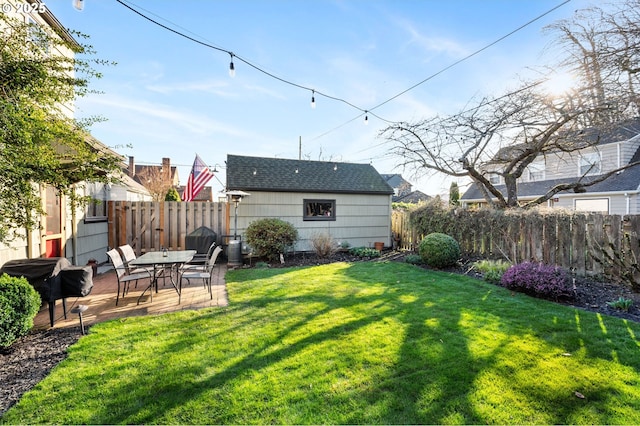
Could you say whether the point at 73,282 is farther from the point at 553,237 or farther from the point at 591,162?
the point at 591,162

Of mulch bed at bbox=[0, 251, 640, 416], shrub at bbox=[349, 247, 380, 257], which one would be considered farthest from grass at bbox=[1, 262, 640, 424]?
shrub at bbox=[349, 247, 380, 257]

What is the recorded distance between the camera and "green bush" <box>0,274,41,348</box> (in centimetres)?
321

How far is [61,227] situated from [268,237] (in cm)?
499

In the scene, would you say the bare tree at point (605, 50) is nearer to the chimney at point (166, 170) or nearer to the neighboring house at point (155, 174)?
the neighboring house at point (155, 174)

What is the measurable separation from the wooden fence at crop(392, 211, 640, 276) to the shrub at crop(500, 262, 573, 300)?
115 cm

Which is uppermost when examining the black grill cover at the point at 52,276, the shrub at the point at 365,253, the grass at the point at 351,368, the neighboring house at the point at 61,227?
the neighboring house at the point at 61,227

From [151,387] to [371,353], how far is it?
2.16m

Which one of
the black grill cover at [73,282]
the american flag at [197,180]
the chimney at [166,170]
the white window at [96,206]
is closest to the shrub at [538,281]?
the black grill cover at [73,282]

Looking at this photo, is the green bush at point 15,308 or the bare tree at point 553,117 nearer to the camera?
the green bush at point 15,308

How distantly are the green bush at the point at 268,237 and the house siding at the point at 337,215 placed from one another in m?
1.13

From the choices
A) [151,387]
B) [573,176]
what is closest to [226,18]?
[151,387]

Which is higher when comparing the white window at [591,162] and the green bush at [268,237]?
the white window at [591,162]

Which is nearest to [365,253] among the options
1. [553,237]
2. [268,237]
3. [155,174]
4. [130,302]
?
[268,237]

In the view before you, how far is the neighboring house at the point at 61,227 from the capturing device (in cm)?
504
